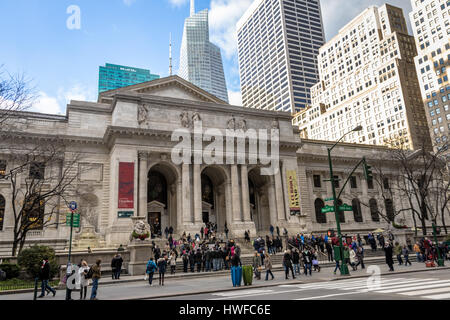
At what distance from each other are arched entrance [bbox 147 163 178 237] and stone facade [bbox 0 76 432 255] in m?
0.12

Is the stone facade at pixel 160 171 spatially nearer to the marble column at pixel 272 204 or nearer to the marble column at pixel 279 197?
the marble column at pixel 272 204

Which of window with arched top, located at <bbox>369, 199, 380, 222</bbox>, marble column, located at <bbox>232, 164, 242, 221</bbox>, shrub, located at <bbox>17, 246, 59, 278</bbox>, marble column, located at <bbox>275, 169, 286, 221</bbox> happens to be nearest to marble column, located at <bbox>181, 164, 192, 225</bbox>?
marble column, located at <bbox>232, 164, 242, 221</bbox>

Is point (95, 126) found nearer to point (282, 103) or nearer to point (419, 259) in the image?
point (419, 259)

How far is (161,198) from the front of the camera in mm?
43594

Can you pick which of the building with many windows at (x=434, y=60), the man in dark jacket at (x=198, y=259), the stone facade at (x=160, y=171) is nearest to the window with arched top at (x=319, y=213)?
the stone facade at (x=160, y=171)

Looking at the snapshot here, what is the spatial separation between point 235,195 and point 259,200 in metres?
8.18

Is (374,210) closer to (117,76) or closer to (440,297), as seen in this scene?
(440,297)

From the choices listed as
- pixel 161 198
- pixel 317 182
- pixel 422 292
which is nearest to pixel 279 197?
pixel 317 182

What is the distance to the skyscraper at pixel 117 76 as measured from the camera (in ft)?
546

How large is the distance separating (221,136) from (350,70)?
3396 inches

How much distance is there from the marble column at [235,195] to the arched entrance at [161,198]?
680cm

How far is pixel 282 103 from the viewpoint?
14775 centimetres

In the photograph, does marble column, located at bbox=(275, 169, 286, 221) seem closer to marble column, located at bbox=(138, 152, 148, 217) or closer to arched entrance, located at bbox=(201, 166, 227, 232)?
arched entrance, located at bbox=(201, 166, 227, 232)
